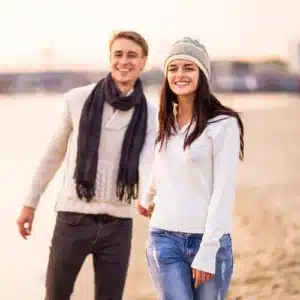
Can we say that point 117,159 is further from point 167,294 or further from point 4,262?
point 4,262

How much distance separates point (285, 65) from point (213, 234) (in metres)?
3.26

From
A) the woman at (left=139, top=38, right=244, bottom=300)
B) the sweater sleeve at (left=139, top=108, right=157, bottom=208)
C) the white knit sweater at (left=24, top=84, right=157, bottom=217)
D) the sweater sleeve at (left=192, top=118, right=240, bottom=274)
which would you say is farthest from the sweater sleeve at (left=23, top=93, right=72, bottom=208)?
the sweater sleeve at (left=192, top=118, right=240, bottom=274)

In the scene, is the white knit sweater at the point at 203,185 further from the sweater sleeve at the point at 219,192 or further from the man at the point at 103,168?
the man at the point at 103,168

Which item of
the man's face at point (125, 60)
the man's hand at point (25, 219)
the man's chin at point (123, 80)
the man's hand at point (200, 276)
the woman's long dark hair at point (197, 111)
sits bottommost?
the man's hand at point (200, 276)

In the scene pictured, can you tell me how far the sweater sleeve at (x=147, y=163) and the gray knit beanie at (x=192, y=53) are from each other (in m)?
0.27

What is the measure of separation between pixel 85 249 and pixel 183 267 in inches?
12.6

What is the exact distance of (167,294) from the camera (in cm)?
155

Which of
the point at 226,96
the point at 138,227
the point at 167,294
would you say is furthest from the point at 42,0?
the point at 167,294

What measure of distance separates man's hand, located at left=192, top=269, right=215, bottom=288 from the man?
330 mm

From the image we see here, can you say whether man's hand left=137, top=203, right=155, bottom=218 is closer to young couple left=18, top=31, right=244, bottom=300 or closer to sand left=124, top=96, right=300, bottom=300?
young couple left=18, top=31, right=244, bottom=300

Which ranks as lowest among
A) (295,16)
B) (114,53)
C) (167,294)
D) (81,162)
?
(167,294)

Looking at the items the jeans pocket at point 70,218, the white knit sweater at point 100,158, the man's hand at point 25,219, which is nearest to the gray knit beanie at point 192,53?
the white knit sweater at point 100,158

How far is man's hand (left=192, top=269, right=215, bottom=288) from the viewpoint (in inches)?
58.8

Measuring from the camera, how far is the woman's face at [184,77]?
1.56 metres
